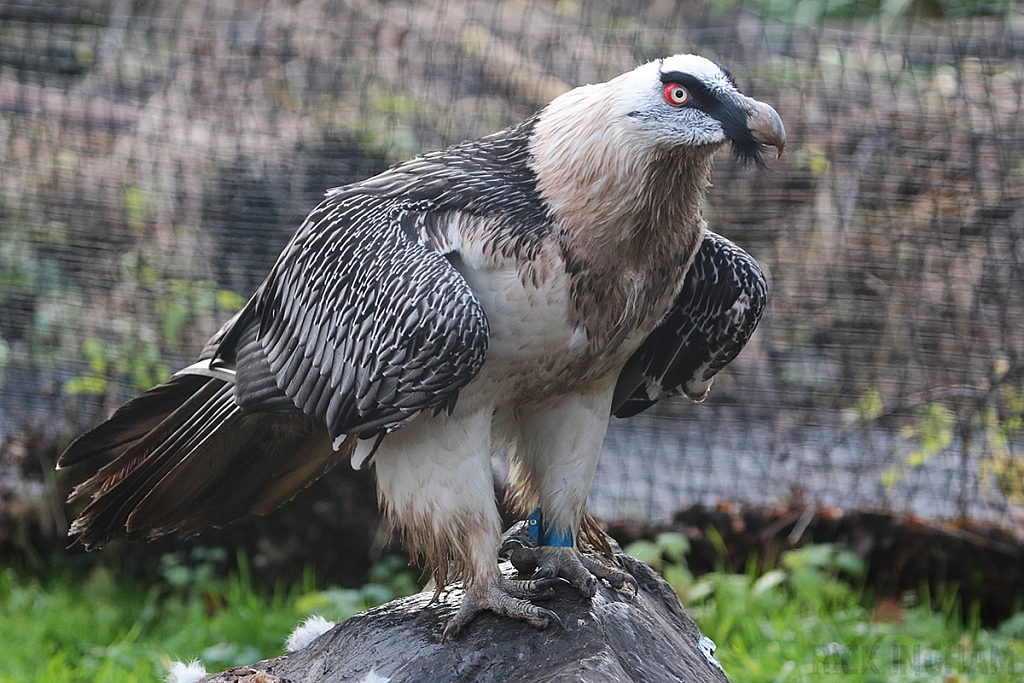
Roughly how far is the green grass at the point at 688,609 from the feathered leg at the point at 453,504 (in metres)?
1.72

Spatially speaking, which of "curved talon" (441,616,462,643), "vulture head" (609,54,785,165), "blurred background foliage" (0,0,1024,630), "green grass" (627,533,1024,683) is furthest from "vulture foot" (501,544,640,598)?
"blurred background foliage" (0,0,1024,630)

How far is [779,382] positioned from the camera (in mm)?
5414

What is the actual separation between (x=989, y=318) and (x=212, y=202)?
12.7ft

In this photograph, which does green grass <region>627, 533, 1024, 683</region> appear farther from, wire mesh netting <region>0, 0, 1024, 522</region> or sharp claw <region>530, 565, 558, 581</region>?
sharp claw <region>530, 565, 558, 581</region>

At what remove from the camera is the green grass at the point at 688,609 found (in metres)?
4.48

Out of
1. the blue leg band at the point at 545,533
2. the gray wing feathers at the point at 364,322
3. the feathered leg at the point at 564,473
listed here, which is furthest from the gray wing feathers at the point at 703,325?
the gray wing feathers at the point at 364,322

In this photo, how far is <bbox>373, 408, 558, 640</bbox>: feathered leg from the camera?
2994 mm

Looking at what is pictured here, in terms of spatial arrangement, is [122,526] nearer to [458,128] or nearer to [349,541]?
[349,541]

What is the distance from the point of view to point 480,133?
5.41 meters

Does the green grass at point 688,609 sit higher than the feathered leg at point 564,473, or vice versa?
the feathered leg at point 564,473

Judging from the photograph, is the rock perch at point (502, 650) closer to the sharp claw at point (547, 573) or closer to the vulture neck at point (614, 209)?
the sharp claw at point (547, 573)

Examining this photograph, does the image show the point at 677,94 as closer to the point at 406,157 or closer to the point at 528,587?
the point at 528,587

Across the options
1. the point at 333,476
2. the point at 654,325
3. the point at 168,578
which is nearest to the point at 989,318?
the point at 654,325

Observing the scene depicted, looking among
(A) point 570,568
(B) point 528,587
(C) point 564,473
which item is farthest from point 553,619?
(C) point 564,473
